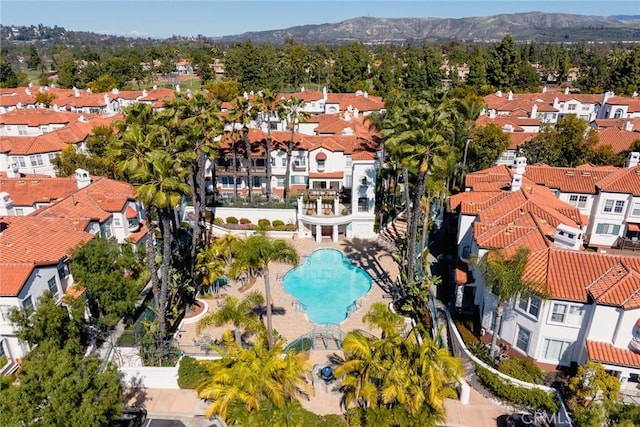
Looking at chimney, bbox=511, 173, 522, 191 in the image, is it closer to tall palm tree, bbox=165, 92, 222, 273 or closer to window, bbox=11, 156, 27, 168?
tall palm tree, bbox=165, 92, 222, 273

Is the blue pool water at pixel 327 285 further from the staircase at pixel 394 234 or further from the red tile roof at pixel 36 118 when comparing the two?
the red tile roof at pixel 36 118

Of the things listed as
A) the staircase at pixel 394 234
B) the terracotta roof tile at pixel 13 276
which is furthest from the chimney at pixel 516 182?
the terracotta roof tile at pixel 13 276

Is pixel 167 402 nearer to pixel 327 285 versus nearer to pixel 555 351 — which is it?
pixel 327 285

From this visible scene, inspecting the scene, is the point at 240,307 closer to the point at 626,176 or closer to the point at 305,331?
the point at 305,331

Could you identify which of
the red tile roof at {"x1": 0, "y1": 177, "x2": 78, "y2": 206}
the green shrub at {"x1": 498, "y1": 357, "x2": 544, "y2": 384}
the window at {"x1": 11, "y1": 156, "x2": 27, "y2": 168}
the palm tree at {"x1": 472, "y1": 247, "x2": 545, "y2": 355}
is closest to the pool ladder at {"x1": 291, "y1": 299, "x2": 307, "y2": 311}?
the palm tree at {"x1": 472, "y1": 247, "x2": 545, "y2": 355}

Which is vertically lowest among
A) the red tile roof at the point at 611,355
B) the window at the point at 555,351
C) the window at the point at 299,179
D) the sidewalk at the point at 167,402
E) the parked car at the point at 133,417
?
the sidewalk at the point at 167,402

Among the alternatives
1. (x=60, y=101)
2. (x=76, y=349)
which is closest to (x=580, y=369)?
(x=76, y=349)

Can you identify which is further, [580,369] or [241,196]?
[241,196]
